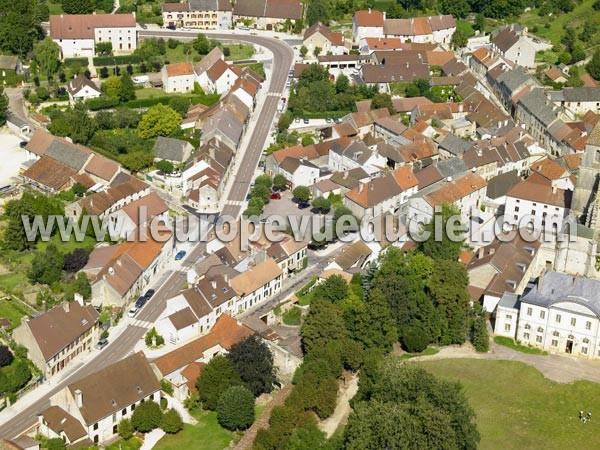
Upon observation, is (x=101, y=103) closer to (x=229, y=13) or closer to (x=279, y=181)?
(x=279, y=181)

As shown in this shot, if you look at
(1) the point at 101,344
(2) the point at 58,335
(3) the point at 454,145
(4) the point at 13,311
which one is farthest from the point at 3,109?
(3) the point at 454,145

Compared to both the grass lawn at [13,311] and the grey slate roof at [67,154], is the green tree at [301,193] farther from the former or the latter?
the grass lawn at [13,311]

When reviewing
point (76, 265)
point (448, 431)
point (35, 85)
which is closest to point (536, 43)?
point (35, 85)

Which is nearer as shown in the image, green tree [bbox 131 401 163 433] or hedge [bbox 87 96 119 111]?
green tree [bbox 131 401 163 433]

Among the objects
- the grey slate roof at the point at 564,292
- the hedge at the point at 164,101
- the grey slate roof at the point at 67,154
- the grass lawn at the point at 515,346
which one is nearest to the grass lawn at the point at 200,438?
the grass lawn at the point at 515,346

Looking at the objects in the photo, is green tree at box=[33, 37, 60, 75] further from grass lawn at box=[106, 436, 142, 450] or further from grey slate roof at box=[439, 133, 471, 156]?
grass lawn at box=[106, 436, 142, 450]

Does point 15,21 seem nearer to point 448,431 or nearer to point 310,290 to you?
point 310,290

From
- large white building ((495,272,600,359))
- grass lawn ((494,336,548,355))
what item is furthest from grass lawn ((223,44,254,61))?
grass lawn ((494,336,548,355))

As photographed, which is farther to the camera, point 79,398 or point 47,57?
point 47,57
